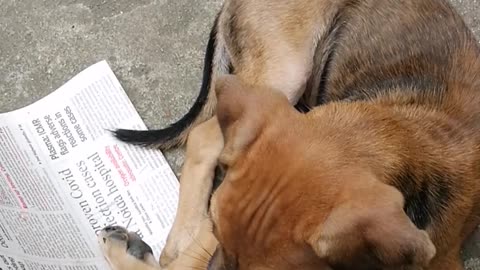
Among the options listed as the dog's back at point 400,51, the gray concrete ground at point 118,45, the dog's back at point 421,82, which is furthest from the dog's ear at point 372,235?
the gray concrete ground at point 118,45

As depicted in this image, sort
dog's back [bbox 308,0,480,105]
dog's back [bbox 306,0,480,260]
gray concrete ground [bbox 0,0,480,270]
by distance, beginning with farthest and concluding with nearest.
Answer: gray concrete ground [bbox 0,0,480,270] → dog's back [bbox 308,0,480,105] → dog's back [bbox 306,0,480,260]

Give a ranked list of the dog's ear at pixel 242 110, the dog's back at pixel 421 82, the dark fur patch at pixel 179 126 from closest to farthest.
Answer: the dog's ear at pixel 242 110, the dog's back at pixel 421 82, the dark fur patch at pixel 179 126

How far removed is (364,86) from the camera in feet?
8.90

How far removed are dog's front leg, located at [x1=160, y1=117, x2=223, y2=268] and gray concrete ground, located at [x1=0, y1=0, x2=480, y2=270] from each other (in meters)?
0.37

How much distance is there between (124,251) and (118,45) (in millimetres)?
907

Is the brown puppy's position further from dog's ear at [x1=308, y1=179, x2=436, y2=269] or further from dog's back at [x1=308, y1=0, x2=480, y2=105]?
dog's back at [x1=308, y1=0, x2=480, y2=105]

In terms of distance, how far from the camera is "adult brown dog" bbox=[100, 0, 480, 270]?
1979 mm

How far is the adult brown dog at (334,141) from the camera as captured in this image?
1.98 metres

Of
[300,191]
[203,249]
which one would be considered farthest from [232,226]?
[203,249]

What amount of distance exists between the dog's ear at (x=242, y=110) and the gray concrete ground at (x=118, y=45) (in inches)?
43.8

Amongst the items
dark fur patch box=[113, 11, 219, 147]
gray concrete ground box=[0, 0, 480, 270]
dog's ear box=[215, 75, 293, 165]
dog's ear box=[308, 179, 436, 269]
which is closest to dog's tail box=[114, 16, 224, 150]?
dark fur patch box=[113, 11, 219, 147]

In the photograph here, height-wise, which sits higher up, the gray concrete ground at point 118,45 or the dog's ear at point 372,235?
the dog's ear at point 372,235

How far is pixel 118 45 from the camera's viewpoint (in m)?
3.43

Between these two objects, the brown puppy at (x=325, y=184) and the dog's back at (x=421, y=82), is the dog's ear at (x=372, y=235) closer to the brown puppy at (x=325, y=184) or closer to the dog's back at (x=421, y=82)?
the brown puppy at (x=325, y=184)
